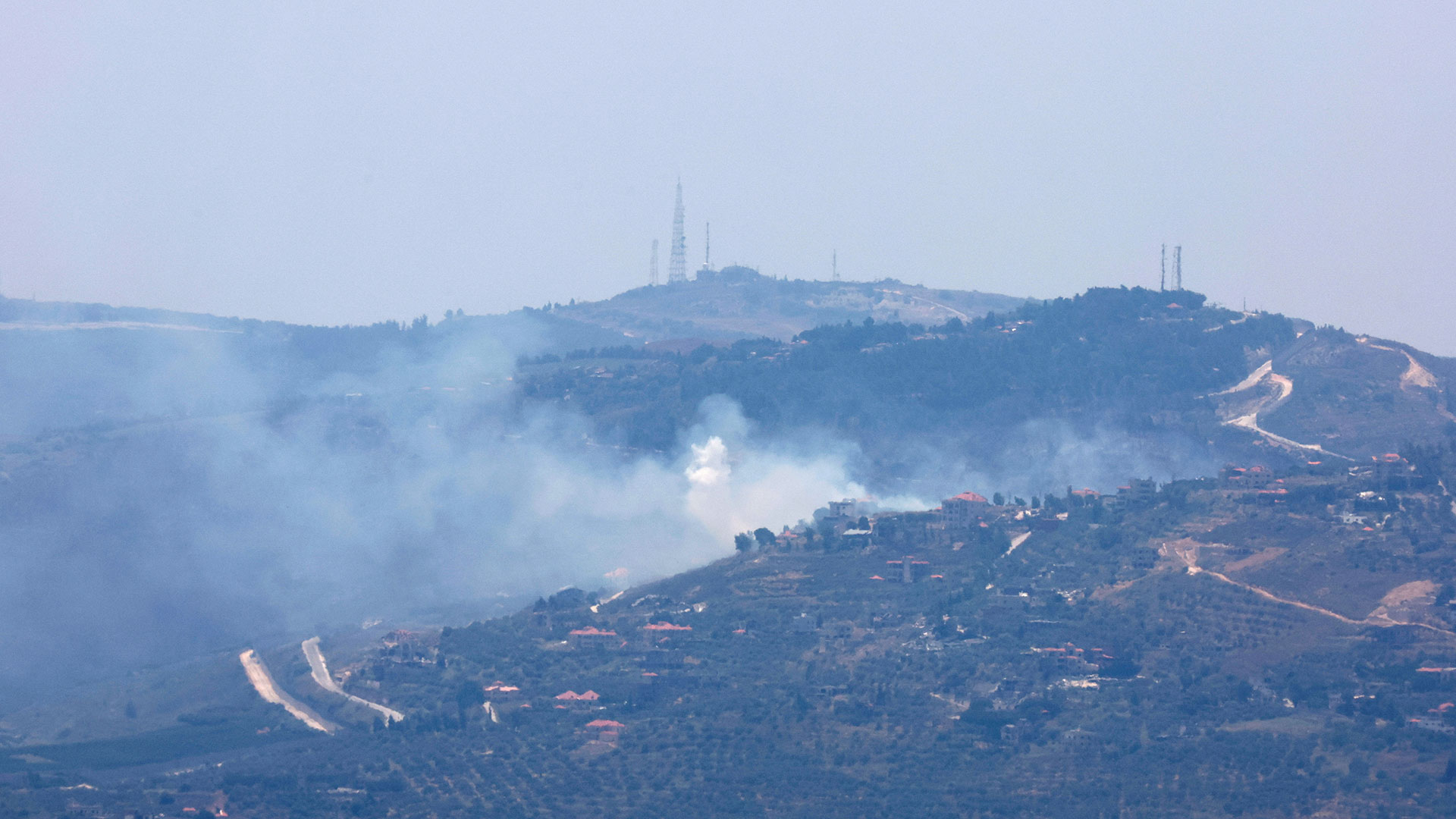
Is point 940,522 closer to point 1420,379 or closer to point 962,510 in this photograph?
point 962,510

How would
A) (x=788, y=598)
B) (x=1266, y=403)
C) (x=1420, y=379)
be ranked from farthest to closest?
(x=1420, y=379) → (x=1266, y=403) → (x=788, y=598)

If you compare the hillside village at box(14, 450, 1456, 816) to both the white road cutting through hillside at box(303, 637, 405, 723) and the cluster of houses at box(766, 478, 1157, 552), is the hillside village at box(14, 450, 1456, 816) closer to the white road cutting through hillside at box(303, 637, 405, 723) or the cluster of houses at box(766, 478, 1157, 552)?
the cluster of houses at box(766, 478, 1157, 552)

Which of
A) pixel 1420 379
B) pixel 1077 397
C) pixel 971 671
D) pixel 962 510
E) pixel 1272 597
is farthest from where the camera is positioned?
pixel 1077 397

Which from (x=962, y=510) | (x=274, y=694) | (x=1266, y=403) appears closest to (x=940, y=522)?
(x=962, y=510)

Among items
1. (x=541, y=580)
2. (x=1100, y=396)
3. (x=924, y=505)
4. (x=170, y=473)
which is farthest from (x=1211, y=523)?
(x=170, y=473)

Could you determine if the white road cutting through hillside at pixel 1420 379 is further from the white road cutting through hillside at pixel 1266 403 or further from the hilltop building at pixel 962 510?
the hilltop building at pixel 962 510

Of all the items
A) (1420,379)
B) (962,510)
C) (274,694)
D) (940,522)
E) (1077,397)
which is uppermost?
(1420,379)

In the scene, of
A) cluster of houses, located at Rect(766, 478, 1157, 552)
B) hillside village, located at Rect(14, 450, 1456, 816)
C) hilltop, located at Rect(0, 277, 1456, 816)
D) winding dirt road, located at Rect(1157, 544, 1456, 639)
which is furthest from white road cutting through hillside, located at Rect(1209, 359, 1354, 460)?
winding dirt road, located at Rect(1157, 544, 1456, 639)
